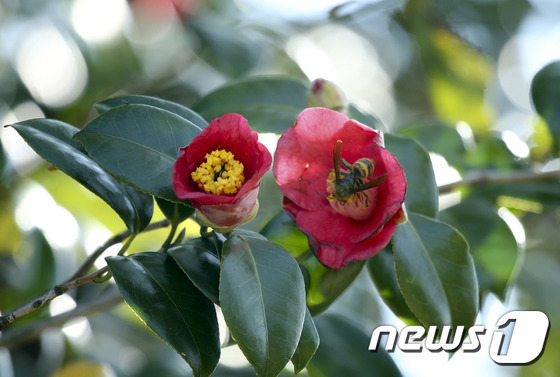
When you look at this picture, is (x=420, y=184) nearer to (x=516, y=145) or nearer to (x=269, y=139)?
(x=269, y=139)

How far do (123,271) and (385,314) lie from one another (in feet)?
3.44

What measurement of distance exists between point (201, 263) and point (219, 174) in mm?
105

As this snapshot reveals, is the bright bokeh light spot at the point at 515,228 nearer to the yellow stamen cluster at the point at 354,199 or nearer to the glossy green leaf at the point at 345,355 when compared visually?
the glossy green leaf at the point at 345,355

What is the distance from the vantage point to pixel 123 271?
75 centimetres

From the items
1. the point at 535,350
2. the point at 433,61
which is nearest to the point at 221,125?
the point at 535,350

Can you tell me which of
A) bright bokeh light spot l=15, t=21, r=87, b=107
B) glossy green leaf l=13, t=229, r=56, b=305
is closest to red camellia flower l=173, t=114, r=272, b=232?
glossy green leaf l=13, t=229, r=56, b=305

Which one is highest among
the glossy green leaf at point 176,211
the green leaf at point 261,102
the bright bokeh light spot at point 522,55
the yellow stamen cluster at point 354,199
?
the yellow stamen cluster at point 354,199

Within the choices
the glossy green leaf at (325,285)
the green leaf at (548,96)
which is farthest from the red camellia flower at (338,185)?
the green leaf at (548,96)

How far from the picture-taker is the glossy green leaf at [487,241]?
1159 millimetres

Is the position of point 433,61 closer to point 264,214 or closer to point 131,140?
point 264,214

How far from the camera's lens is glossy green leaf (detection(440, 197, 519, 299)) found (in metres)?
1.16

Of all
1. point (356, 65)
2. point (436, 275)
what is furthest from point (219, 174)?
point (356, 65)

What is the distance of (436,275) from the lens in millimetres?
902

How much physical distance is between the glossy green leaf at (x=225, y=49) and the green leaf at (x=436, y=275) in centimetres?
95
